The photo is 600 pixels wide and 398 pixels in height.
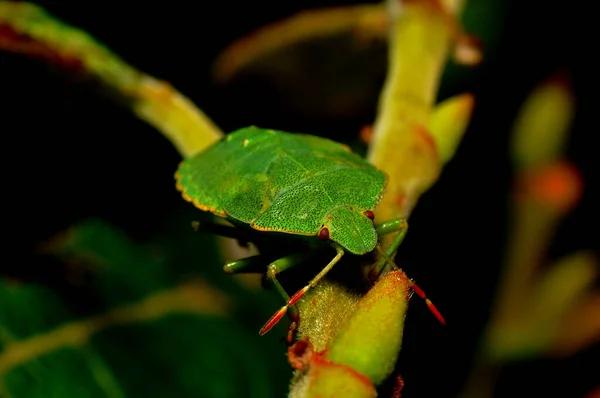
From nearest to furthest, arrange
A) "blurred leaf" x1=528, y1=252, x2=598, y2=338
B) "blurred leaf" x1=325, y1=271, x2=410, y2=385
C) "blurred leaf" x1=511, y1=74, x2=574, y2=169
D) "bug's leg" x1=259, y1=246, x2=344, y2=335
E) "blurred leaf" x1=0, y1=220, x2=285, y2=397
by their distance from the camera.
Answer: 1. "blurred leaf" x1=325, y1=271, x2=410, y2=385
2. "bug's leg" x1=259, y1=246, x2=344, y2=335
3. "blurred leaf" x1=0, y1=220, x2=285, y2=397
4. "blurred leaf" x1=528, y1=252, x2=598, y2=338
5. "blurred leaf" x1=511, y1=74, x2=574, y2=169

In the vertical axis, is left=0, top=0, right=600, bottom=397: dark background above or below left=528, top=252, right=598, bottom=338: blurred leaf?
above

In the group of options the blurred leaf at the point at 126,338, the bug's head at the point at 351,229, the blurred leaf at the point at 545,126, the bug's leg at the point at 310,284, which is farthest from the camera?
the blurred leaf at the point at 545,126

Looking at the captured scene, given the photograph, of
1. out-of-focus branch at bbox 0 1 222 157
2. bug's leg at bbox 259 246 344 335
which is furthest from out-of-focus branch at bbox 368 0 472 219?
out-of-focus branch at bbox 0 1 222 157

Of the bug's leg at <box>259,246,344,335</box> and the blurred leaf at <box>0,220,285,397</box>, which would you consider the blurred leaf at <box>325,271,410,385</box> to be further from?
the blurred leaf at <box>0,220,285,397</box>

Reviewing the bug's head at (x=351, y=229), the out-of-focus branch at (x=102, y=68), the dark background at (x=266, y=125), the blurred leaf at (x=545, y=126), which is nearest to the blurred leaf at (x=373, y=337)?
the bug's head at (x=351, y=229)

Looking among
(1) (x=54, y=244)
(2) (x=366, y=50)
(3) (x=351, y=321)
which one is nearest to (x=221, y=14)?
(2) (x=366, y=50)

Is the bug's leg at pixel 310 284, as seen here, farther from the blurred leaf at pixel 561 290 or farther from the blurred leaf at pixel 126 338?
the blurred leaf at pixel 561 290

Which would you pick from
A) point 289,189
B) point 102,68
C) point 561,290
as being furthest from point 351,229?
point 561,290
